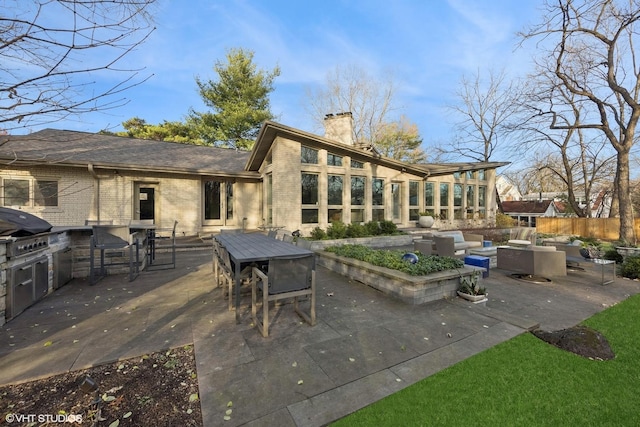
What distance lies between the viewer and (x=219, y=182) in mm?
13094

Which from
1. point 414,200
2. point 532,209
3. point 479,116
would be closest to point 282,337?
point 414,200

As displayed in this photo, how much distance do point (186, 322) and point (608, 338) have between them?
18.8 ft

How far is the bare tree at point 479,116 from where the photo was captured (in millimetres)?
25562

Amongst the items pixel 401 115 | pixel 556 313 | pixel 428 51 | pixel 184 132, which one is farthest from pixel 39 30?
pixel 401 115

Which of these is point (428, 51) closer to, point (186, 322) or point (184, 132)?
point (186, 322)

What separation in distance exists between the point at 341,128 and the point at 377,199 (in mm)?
4496

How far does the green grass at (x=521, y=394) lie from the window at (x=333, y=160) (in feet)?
33.7

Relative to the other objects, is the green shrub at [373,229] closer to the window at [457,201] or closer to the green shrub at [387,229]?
the green shrub at [387,229]

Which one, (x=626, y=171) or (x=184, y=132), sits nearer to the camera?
(x=626, y=171)

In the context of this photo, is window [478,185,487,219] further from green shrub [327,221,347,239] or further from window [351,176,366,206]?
green shrub [327,221,347,239]

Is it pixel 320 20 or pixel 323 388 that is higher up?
pixel 320 20

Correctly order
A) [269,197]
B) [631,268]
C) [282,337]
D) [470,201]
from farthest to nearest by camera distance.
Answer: [470,201] < [269,197] < [631,268] < [282,337]

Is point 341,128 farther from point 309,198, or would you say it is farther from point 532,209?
point 532,209

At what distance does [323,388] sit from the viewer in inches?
93.0
